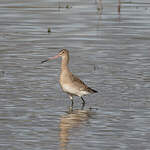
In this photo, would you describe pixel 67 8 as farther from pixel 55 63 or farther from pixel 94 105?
pixel 94 105

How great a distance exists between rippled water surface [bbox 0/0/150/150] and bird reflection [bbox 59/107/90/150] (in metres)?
0.02

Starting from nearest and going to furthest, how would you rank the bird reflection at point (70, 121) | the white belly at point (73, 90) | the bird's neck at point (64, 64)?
the bird reflection at point (70, 121), the white belly at point (73, 90), the bird's neck at point (64, 64)

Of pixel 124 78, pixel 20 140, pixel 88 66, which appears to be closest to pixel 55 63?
pixel 88 66

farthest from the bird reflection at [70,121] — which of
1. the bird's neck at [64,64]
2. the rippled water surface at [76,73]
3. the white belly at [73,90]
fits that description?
the bird's neck at [64,64]

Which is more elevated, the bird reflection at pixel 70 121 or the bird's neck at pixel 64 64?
the bird's neck at pixel 64 64

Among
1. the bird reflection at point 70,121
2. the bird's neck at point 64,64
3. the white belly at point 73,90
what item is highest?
the bird's neck at point 64,64

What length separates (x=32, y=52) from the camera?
20.9m

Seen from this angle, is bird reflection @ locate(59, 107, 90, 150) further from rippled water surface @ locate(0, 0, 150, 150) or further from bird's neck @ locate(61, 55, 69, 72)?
bird's neck @ locate(61, 55, 69, 72)

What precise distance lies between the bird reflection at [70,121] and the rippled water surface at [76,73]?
2 cm

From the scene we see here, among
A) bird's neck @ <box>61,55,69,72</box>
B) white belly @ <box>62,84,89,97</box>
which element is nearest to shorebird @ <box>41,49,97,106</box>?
white belly @ <box>62,84,89,97</box>

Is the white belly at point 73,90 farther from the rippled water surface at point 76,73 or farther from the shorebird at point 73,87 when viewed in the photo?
the rippled water surface at point 76,73

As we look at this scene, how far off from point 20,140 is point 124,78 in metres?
5.75

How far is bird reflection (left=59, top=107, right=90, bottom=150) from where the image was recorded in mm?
12316

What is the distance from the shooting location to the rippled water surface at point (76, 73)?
12578mm
